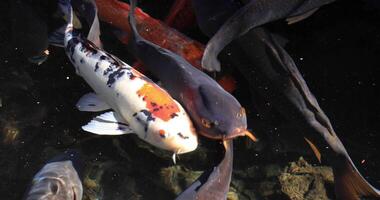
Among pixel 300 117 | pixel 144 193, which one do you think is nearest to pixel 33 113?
pixel 144 193

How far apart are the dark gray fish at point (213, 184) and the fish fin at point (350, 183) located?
33.8 inches

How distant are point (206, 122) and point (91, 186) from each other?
78.1 inches

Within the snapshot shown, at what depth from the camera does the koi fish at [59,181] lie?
3434 millimetres

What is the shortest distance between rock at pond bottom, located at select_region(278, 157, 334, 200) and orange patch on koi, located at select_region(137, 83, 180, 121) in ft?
5.98

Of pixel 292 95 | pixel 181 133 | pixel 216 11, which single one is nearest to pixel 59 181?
pixel 181 133

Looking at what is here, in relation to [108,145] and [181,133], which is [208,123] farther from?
[108,145]

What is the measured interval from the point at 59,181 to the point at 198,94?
1719 millimetres

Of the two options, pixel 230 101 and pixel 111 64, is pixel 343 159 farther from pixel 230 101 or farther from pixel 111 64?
pixel 111 64

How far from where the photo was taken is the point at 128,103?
9.60 ft

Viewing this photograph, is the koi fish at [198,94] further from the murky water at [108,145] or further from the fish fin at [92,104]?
the murky water at [108,145]

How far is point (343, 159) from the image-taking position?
110 inches

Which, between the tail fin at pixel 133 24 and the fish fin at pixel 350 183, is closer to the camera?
the fish fin at pixel 350 183

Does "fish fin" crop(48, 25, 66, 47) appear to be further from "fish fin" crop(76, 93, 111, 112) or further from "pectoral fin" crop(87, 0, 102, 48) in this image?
"fish fin" crop(76, 93, 111, 112)

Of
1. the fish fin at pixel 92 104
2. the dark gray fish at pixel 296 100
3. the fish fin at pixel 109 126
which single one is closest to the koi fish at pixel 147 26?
the dark gray fish at pixel 296 100
